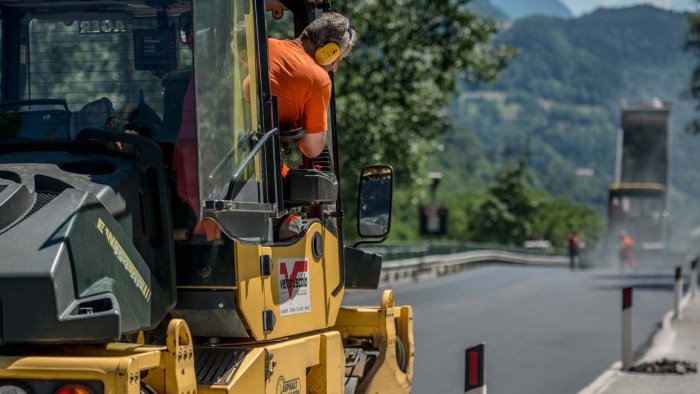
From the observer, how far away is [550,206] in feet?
485

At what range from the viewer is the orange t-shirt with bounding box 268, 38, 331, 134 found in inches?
221

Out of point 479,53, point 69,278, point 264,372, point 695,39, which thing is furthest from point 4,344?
point 695,39

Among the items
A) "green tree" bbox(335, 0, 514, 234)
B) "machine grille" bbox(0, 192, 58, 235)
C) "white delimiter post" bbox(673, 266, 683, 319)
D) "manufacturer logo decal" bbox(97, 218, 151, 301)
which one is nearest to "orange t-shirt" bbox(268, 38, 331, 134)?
"manufacturer logo decal" bbox(97, 218, 151, 301)

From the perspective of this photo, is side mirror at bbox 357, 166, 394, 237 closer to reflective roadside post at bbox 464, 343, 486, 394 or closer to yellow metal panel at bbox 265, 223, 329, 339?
yellow metal panel at bbox 265, 223, 329, 339

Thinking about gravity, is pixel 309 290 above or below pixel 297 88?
below

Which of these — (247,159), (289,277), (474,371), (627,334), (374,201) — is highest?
(247,159)

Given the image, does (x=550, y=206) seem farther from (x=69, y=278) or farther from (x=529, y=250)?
(x=69, y=278)

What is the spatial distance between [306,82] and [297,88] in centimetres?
5

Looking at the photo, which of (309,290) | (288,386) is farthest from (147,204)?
(309,290)

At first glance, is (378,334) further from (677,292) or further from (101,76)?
(677,292)

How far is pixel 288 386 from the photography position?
220 inches

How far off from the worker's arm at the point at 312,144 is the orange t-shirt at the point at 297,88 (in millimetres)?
28

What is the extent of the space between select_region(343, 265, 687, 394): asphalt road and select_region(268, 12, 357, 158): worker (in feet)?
21.8

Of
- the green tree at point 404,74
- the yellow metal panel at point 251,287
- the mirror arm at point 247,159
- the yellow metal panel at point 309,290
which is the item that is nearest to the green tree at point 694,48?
the green tree at point 404,74
